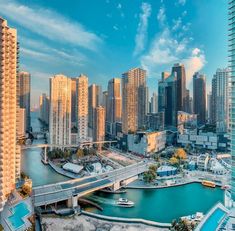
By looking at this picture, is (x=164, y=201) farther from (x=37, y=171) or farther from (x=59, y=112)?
(x=59, y=112)

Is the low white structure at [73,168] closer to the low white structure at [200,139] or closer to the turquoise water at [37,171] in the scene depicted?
the turquoise water at [37,171]

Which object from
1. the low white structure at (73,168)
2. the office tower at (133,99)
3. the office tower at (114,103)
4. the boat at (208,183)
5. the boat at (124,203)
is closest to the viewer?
the boat at (124,203)

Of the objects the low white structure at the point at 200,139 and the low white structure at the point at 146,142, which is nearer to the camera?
the low white structure at the point at 146,142

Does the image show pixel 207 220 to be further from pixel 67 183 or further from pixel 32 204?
pixel 67 183

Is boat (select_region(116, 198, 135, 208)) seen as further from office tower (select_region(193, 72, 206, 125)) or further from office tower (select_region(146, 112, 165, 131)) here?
office tower (select_region(193, 72, 206, 125))

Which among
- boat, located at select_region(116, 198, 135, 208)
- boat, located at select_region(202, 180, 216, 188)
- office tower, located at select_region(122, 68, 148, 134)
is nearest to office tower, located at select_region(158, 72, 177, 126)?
office tower, located at select_region(122, 68, 148, 134)

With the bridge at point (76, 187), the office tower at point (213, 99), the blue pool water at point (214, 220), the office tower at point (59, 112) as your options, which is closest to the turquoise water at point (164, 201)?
the bridge at point (76, 187)

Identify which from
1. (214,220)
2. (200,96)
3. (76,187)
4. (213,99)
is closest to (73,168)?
(76,187)
